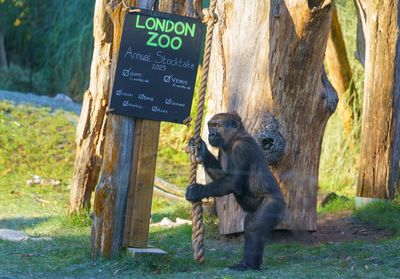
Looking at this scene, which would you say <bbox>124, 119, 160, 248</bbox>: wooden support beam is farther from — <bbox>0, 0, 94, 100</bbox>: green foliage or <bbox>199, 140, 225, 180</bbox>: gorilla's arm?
<bbox>0, 0, 94, 100</bbox>: green foliage

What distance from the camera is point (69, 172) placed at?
12.8 m

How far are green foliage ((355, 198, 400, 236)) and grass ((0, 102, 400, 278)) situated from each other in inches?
0.5

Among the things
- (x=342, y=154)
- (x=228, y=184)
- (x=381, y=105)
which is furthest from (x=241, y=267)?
(x=342, y=154)

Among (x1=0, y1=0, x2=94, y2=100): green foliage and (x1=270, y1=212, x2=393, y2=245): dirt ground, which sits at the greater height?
(x1=0, y1=0, x2=94, y2=100): green foliage

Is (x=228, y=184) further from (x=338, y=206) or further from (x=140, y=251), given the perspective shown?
(x=338, y=206)

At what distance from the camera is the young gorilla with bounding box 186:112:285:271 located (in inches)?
249

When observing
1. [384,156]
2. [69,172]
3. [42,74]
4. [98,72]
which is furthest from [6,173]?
[42,74]

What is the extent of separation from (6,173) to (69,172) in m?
0.97

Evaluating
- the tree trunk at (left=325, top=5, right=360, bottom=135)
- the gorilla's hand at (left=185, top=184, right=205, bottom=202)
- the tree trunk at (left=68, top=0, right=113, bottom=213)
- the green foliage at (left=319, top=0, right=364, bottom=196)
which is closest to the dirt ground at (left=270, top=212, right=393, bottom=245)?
the gorilla's hand at (left=185, top=184, right=205, bottom=202)

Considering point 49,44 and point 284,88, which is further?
point 49,44

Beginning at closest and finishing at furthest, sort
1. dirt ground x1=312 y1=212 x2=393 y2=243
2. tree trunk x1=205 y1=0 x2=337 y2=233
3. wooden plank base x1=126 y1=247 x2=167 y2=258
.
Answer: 1. wooden plank base x1=126 y1=247 x2=167 y2=258
2. tree trunk x1=205 y1=0 x2=337 y2=233
3. dirt ground x1=312 y1=212 x2=393 y2=243

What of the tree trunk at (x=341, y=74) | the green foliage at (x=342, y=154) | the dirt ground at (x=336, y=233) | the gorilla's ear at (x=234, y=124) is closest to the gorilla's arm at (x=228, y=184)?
the gorilla's ear at (x=234, y=124)

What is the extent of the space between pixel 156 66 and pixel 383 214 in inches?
143

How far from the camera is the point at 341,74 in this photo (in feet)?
43.5
